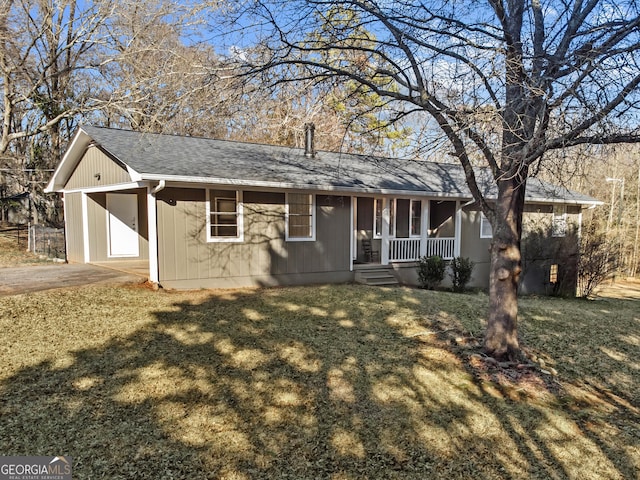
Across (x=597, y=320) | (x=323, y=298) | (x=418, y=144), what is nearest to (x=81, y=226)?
(x=323, y=298)

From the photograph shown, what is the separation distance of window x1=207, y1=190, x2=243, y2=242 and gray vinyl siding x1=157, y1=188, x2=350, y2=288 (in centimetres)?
14

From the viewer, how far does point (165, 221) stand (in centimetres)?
876

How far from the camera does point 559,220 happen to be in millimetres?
15836

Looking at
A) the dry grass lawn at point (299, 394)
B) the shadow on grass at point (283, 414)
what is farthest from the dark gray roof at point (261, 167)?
the shadow on grass at point (283, 414)

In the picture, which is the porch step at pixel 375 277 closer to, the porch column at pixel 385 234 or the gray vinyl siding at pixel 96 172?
the porch column at pixel 385 234

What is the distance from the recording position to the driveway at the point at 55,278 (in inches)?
313

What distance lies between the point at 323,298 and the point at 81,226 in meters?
7.93

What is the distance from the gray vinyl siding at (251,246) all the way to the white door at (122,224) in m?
4.46

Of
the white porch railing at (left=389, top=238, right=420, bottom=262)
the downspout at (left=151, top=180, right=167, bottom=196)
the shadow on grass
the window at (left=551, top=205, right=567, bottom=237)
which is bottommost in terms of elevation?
the shadow on grass

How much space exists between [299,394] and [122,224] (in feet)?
32.9

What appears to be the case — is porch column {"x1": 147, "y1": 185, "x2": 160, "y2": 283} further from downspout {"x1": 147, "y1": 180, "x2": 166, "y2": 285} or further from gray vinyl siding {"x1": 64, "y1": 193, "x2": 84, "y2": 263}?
gray vinyl siding {"x1": 64, "y1": 193, "x2": 84, "y2": 263}

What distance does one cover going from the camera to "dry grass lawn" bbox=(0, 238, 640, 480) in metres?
3.35

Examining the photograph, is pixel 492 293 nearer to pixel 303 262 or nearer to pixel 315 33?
pixel 315 33

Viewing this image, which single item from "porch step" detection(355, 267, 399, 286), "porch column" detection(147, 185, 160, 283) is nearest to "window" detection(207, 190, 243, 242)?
"porch column" detection(147, 185, 160, 283)
